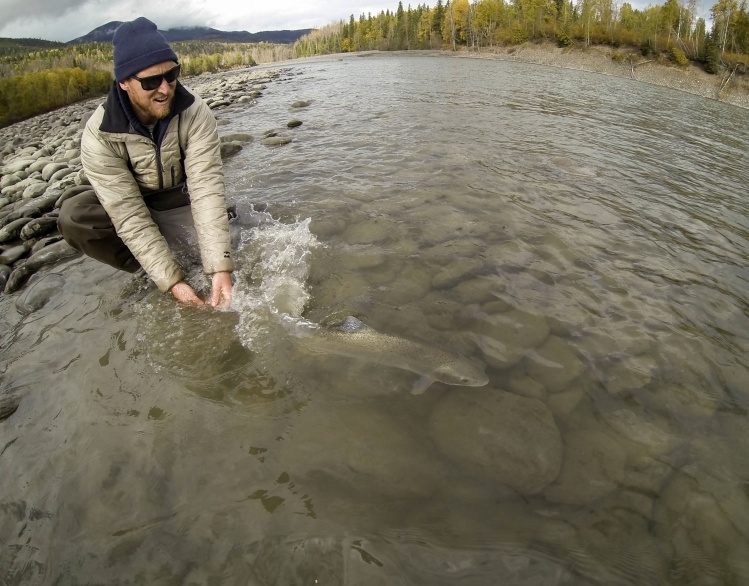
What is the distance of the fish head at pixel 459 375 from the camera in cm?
324

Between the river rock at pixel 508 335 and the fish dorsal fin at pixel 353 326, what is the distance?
1062 millimetres

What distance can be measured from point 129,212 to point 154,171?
0.54m

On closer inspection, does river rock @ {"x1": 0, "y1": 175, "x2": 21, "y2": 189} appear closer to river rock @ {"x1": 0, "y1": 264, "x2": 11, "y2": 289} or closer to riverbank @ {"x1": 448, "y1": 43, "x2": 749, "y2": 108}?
river rock @ {"x1": 0, "y1": 264, "x2": 11, "y2": 289}

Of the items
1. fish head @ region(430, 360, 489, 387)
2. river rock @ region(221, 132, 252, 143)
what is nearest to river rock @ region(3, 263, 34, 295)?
→ fish head @ region(430, 360, 489, 387)

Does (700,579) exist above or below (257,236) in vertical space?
below

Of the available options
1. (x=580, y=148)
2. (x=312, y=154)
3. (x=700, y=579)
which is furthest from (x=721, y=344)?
(x=312, y=154)

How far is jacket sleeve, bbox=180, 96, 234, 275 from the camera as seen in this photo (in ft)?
13.0

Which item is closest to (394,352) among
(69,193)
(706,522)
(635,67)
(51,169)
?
(706,522)

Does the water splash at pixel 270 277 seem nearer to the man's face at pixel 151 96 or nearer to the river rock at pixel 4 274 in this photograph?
the man's face at pixel 151 96

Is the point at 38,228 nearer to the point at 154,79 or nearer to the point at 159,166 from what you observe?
the point at 159,166

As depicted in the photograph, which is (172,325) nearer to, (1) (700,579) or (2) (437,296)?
(2) (437,296)

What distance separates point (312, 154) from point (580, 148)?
22.0ft

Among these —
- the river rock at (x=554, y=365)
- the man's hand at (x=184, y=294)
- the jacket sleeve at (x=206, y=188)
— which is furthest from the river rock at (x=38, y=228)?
the river rock at (x=554, y=365)

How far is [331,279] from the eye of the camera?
4621 millimetres
